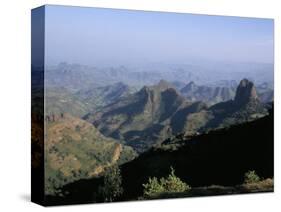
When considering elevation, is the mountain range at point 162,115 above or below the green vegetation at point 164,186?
above

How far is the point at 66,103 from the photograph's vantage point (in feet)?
47.5

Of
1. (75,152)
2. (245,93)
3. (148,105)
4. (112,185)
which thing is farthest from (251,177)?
(75,152)

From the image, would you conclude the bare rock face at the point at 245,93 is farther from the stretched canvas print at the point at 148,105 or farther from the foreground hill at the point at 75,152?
the foreground hill at the point at 75,152

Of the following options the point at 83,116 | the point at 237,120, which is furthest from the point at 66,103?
the point at 237,120

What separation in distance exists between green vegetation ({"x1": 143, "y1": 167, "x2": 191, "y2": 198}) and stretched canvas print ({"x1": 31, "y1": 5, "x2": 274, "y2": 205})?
0.06 feet

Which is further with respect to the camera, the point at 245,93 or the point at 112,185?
the point at 245,93

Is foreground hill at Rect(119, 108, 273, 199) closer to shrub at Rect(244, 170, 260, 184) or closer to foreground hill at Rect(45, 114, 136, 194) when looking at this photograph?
shrub at Rect(244, 170, 260, 184)

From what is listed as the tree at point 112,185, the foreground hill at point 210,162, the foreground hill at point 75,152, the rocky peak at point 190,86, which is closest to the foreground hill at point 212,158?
the foreground hill at point 210,162

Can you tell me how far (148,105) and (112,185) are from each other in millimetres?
1583

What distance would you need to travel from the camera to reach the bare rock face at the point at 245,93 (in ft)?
53.2

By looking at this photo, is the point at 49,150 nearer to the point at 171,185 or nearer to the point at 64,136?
the point at 64,136

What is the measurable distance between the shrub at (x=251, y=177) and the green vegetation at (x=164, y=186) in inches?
49.4

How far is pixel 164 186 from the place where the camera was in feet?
50.1

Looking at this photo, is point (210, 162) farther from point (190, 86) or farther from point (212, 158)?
point (190, 86)
